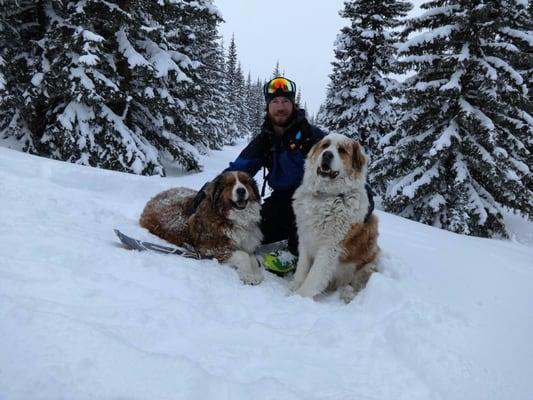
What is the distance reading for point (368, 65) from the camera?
588 inches

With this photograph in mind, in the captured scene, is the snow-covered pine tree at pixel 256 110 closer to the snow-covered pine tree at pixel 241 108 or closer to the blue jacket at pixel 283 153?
the snow-covered pine tree at pixel 241 108

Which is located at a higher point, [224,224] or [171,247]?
[224,224]

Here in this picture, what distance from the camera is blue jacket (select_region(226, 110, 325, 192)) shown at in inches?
185

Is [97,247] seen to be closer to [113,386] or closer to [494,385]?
[113,386]

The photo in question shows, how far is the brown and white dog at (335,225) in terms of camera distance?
3639 mm

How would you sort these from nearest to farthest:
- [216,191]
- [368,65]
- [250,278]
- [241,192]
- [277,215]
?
[250,278] → [241,192] → [216,191] → [277,215] → [368,65]

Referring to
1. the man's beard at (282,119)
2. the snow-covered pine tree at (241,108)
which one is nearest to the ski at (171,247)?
the man's beard at (282,119)

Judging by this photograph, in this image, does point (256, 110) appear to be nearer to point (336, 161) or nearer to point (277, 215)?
point (277, 215)

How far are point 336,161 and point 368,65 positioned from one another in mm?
12922

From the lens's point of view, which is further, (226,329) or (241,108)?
(241,108)

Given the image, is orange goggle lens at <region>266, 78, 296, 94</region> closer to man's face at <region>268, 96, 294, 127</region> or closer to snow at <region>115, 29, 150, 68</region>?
man's face at <region>268, 96, 294, 127</region>

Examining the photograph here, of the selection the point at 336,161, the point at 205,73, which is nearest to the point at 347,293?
the point at 336,161

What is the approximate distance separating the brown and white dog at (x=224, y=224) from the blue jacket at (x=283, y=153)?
0.46 m

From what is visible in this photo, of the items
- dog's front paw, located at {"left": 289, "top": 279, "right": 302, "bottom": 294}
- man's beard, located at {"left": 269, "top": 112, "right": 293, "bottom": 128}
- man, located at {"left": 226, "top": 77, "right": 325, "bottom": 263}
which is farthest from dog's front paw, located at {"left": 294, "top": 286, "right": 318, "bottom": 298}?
man's beard, located at {"left": 269, "top": 112, "right": 293, "bottom": 128}
